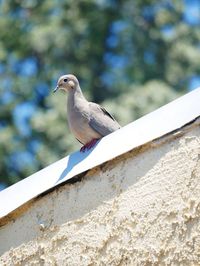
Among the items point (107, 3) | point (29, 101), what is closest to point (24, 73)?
point (29, 101)

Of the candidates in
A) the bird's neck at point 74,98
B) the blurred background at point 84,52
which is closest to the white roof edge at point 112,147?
the bird's neck at point 74,98

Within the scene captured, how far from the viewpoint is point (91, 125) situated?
6426mm

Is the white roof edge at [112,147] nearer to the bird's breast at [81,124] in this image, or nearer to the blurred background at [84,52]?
the bird's breast at [81,124]

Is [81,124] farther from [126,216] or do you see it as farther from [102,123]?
[126,216]

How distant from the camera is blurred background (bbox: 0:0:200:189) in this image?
18.2 m

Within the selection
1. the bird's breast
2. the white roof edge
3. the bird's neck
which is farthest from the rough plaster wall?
the bird's neck

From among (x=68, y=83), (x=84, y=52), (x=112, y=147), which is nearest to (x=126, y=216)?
(x=112, y=147)

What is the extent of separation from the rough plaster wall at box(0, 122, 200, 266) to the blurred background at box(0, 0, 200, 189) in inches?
496

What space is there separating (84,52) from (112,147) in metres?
14.8

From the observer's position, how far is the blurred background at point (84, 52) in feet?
59.7

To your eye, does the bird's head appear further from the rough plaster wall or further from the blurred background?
the blurred background

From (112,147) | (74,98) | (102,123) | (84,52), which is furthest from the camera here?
(84,52)

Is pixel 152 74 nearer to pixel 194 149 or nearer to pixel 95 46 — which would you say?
pixel 95 46

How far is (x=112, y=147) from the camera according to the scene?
→ 470cm
